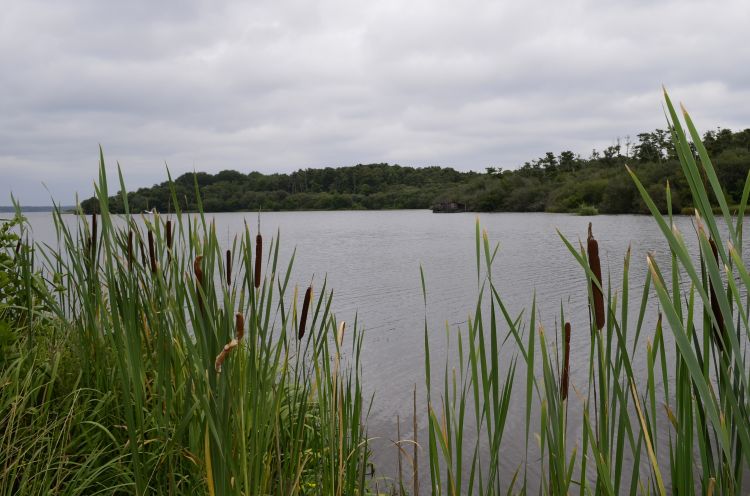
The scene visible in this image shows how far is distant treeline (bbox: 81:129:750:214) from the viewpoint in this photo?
59188 mm

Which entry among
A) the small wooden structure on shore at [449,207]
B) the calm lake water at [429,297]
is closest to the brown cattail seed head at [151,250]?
the calm lake water at [429,297]

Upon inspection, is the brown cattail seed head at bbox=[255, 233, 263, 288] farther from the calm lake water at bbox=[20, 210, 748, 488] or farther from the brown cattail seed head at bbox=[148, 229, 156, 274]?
the brown cattail seed head at bbox=[148, 229, 156, 274]

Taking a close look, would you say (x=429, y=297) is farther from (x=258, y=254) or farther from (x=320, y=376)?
(x=258, y=254)

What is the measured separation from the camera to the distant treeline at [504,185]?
59188 millimetres

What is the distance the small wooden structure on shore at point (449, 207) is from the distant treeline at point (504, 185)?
1186 millimetres

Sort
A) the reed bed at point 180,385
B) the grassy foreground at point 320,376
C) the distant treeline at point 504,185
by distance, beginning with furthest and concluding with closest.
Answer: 1. the distant treeline at point 504,185
2. the reed bed at point 180,385
3. the grassy foreground at point 320,376

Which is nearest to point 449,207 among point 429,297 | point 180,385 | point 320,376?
point 429,297

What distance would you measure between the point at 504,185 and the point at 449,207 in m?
10.6

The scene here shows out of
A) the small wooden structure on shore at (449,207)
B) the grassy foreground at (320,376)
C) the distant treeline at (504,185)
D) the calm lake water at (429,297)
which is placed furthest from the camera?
the small wooden structure on shore at (449,207)

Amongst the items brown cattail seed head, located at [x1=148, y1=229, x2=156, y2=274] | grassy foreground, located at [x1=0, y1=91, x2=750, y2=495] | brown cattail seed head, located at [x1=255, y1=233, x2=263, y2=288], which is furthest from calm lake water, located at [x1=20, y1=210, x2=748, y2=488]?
brown cattail seed head, located at [x1=148, y1=229, x2=156, y2=274]

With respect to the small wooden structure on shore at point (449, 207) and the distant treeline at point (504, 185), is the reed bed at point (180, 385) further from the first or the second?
the small wooden structure on shore at point (449, 207)

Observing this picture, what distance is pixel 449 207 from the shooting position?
333 ft

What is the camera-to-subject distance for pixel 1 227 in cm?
402

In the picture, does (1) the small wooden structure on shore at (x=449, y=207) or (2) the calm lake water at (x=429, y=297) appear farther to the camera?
(1) the small wooden structure on shore at (x=449, y=207)
